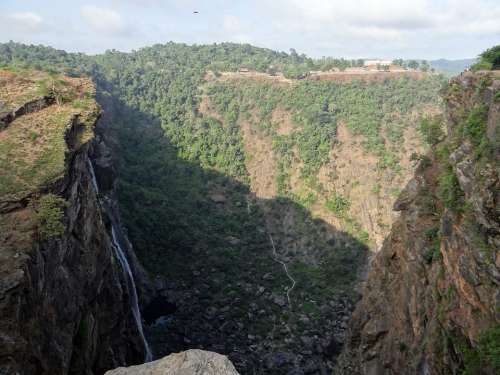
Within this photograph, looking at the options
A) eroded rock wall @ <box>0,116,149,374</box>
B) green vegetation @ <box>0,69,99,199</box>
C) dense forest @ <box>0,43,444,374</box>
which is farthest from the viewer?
dense forest @ <box>0,43,444,374</box>

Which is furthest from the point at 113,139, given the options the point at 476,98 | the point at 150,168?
the point at 476,98

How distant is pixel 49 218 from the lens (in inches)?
723

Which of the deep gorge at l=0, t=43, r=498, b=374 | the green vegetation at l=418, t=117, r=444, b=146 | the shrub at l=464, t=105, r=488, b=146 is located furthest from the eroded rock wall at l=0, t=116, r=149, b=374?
the green vegetation at l=418, t=117, r=444, b=146

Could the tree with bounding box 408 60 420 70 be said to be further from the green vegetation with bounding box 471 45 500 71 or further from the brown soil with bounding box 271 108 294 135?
the green vegetation with bounding box 471 45 500 71

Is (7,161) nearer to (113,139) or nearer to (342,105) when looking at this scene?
(113,139)

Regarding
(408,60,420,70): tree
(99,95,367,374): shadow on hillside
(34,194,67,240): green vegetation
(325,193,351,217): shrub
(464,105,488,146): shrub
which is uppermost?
(408,60,420,70): tree

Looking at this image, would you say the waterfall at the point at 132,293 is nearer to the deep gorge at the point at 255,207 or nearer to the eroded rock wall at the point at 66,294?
the deep gorge at the point at 255,207

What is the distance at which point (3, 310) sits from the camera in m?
14.8

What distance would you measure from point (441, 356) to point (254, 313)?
2360cm

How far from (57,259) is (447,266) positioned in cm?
1688

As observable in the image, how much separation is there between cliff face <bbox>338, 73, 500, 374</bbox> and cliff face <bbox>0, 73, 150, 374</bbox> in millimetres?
14972

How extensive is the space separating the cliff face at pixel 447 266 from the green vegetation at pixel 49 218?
16.5 metres

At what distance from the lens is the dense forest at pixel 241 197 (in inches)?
1499

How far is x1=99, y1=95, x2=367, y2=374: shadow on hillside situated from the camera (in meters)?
35.9
